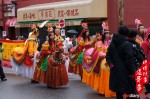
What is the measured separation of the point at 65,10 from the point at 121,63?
78.2 ft

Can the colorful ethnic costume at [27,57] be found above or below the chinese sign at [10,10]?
below

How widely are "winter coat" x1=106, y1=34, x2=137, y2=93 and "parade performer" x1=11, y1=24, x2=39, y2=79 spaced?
5487mm

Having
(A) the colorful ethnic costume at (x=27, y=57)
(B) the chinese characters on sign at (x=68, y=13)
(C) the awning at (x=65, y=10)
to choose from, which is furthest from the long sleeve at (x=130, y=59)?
(B) the chinese characters on sign at (x=68, y=13)

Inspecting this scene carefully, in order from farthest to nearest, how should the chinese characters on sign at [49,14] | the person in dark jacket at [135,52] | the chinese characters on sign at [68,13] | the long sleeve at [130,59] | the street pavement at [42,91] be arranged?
the chinese characters on sign at [49,14]
the chinese characters on sign at [68,13]
the street pavement at [42,91]
the person in dark jacket at [135,52]
the long sleeve at [130,59]

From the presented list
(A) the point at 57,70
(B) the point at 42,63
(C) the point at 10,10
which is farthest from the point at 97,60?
(C) the point at 10,10

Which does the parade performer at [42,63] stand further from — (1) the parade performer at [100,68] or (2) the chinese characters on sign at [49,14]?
(2) the chinese characters on sign at [49,14]

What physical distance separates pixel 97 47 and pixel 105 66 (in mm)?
724

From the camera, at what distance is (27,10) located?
1371 inches

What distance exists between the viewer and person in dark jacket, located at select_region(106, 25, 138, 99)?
7125mm

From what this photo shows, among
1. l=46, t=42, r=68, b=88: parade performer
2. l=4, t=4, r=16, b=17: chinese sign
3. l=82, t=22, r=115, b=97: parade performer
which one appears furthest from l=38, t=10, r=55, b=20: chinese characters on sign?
l=82, t=22, r=115, b=97: parade performer

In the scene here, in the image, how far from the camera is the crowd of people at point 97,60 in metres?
7.24

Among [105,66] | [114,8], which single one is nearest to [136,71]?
[105,66]

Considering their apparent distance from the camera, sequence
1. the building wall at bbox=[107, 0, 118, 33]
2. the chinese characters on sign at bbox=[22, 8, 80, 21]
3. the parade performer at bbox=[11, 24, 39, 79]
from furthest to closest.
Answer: the chinese characters on sign at bbox=[22, 8, 80, 21]
the building wall at bbox=[107, 0, 118, 33]
the parade performer at bbox=[11, 24, 39, 79]

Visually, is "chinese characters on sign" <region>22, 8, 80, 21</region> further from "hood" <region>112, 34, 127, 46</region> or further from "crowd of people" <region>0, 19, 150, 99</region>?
"hood" <region>112, 34, 127, 46</region>
